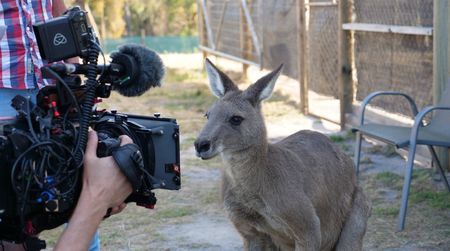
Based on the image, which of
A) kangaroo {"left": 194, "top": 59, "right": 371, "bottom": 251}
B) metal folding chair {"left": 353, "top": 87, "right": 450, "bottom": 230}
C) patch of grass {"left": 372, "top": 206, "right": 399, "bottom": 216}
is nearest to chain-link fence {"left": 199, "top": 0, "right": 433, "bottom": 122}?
metal folding chair {"left": 353, "top": 87, "right": 450, "bottom": 230}

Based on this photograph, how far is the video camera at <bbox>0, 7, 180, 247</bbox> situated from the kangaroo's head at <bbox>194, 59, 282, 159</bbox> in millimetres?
822

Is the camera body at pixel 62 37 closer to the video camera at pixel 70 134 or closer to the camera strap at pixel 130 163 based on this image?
the video camera at pixel 70 134

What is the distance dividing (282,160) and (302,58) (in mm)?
6230

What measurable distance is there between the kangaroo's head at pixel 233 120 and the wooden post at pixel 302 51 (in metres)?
5.98

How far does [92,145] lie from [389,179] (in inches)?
190

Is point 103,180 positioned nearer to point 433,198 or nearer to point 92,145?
point 92,145

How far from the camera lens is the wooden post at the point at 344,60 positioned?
8.61m

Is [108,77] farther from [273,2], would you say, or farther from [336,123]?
[273,2]

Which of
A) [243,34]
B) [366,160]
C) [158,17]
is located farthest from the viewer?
[158,17]

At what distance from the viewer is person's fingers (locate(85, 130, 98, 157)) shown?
228cm

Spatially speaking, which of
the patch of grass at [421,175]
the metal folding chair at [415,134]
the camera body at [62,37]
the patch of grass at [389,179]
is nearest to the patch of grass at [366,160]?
the patch of grass at [389,179]

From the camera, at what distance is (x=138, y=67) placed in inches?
110

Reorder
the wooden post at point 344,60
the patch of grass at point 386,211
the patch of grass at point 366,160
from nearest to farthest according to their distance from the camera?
the patch of grass at point 386,211
the patch of grass at point 366,160
the wooden post at point 344,60

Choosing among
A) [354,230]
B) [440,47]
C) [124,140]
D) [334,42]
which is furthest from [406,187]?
[334,42]
